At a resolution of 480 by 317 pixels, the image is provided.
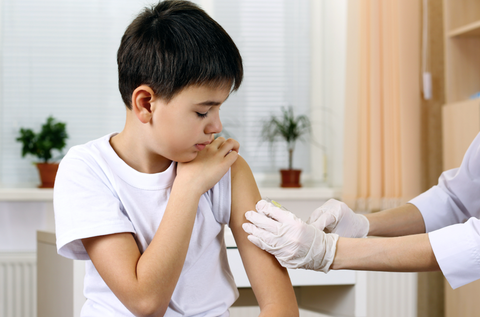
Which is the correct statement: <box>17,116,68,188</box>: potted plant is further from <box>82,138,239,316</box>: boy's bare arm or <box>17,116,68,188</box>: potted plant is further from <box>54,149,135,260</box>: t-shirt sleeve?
<box>82,138,239,316</box>: boy's bare arm

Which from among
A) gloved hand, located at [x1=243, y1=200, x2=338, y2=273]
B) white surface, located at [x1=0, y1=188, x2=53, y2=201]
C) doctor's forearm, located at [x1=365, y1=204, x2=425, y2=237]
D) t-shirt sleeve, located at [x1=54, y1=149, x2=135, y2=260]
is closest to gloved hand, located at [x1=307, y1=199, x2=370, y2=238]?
doctor's forearm, located at [x1=365, y1=204, x2=425, y2=237]

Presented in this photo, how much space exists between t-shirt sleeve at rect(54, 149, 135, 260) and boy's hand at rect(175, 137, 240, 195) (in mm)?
145

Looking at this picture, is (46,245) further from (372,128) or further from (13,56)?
(372,128)

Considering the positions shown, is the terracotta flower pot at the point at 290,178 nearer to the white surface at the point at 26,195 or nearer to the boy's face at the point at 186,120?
the white surface at the point at 26,195

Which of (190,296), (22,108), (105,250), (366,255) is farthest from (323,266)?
(22,108)

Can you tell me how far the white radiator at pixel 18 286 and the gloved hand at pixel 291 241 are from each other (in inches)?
69.5

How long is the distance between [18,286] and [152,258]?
6.10ft

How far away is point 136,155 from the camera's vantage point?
3.16 ft

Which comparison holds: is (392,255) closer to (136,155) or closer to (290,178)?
(136,155)

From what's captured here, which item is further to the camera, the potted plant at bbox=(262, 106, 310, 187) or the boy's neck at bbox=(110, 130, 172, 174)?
the potted plant at bbox=(262, 106, 310, 187)

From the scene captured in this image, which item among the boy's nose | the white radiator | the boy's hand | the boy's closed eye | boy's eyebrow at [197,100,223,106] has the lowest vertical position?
the white radiator

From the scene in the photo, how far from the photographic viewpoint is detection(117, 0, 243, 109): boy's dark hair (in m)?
0.83

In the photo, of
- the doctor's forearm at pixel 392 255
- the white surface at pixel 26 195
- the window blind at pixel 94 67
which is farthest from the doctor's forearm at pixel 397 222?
the white surface at pixel 26 195

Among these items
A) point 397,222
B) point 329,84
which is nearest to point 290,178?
point 329,84
